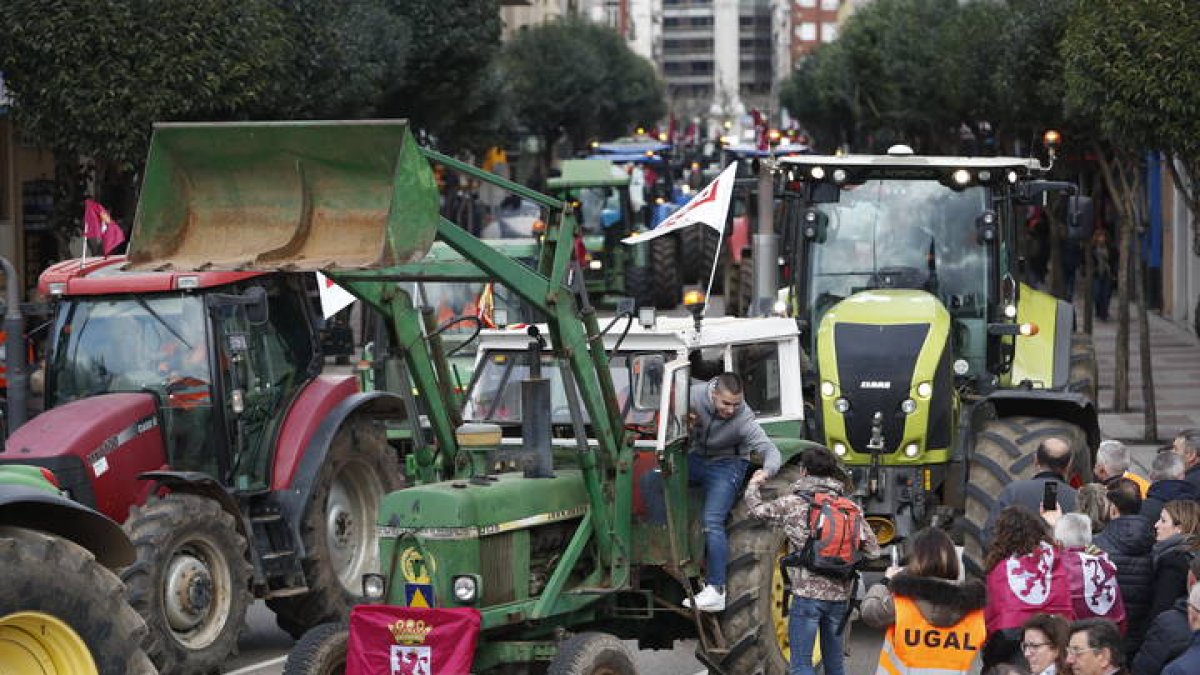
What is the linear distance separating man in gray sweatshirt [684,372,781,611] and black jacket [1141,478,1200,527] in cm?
192

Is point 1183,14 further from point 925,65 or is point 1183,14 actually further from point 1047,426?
point 925,65

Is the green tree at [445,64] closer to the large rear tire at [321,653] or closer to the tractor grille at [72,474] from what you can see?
the tractor grille at [72,474]

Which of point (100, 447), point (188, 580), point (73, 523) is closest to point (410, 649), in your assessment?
point (73, 523)

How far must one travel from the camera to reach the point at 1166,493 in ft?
37.5

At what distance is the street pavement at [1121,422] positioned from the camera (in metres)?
13.5

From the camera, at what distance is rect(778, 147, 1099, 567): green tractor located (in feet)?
47.0

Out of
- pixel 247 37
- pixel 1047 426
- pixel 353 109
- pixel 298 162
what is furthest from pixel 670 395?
pixel 353 109

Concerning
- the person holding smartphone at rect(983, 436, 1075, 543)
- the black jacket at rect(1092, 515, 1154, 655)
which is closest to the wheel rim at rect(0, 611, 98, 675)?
the black jacket at rect(1092, 515, 1154, 655)

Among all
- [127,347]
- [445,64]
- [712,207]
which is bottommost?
[127,347]

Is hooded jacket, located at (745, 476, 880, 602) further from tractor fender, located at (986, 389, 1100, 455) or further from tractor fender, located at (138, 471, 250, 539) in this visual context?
tractor fender, located at (986, 389, 1100, 455)

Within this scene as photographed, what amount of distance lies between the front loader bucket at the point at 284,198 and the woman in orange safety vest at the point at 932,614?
2442mm

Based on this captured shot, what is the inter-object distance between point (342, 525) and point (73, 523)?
5594mm

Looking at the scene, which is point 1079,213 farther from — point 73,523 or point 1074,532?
point 73,523

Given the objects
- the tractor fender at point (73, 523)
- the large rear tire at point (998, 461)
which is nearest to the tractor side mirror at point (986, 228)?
the large rear tire at point (998, 461)
